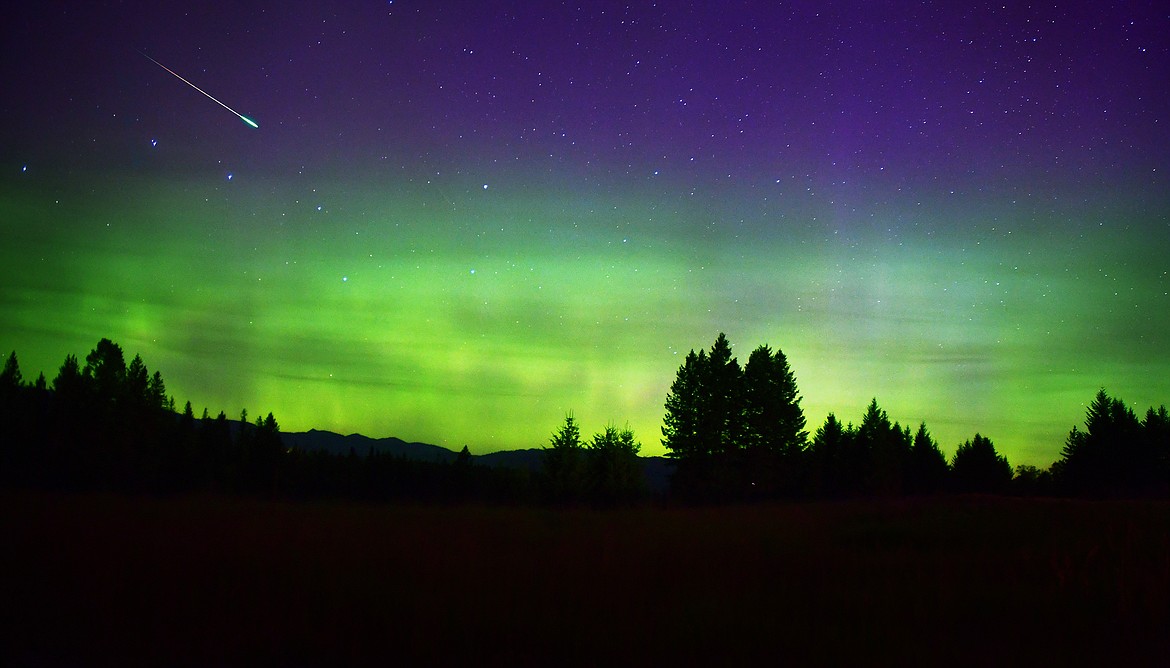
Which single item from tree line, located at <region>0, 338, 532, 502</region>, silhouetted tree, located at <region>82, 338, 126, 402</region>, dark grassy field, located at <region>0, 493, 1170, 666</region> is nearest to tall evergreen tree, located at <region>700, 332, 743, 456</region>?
tree line, located at <region>0, 338, 532, 502</region>

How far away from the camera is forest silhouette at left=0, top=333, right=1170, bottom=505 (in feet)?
115

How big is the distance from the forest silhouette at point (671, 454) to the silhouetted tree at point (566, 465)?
7cm

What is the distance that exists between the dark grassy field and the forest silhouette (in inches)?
506

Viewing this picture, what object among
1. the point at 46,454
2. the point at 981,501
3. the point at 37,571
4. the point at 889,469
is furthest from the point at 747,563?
the point at 46,454

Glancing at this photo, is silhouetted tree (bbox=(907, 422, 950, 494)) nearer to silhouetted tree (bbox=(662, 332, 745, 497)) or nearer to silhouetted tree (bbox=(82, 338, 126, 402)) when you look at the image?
silhouetted tree (bbox=(662, 332, 745, 497))

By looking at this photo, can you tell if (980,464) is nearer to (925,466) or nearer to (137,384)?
(925,466)

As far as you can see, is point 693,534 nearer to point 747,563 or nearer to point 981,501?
point 747,563

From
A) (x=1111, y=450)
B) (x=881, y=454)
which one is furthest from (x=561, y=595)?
(x=1111, y=450)

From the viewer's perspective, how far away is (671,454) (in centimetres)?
3853

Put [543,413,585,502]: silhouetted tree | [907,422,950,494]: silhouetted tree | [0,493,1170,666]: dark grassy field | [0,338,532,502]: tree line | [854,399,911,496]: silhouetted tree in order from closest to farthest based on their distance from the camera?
[0,493,1170,666]: dark grassy field
[543,413,585,502]: silhouetted tree
[0,338,532,502]: tree line
[854,399,911,496]: silhouetted tree
[907,422,950,494]: silhouetted tree

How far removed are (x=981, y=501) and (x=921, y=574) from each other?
38.7 feet

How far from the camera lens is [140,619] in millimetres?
5633

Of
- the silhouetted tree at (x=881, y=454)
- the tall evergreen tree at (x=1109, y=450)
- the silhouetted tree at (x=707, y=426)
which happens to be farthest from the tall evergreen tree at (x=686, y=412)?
the tall evergreen tree at (x=1109, y=450)

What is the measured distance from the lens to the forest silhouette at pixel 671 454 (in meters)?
35.2
